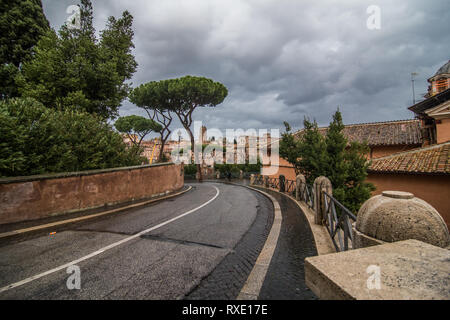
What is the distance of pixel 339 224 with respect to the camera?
404 centimetres

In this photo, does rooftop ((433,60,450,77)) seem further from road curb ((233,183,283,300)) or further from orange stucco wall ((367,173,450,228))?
road curb ((233,183,283,300))

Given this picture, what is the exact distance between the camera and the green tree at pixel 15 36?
424 inches

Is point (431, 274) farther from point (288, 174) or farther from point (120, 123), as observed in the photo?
point (120, 123)

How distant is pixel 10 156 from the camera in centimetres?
527

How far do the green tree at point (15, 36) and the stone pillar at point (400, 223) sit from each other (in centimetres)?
1672

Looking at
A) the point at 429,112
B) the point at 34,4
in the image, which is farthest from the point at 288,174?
the point at 34,4

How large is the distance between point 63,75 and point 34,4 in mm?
6614

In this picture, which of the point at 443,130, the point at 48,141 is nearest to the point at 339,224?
the point at 48,141

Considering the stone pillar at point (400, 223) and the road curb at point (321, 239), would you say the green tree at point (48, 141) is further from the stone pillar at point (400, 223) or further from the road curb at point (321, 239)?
the stone pillar at point (400, 223)

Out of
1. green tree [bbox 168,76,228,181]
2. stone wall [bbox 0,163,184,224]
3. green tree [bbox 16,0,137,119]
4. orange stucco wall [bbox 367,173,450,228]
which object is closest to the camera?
stone wall [bbox 0,163,184,224]

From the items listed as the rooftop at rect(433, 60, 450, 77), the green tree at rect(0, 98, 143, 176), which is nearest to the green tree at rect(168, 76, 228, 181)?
the green tree at rect(0, 98, 143, 176)

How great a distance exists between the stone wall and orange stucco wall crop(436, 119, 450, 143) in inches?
738

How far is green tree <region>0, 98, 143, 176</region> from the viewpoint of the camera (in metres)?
5.44

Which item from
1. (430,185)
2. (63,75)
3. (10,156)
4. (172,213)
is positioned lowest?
(172,213)
